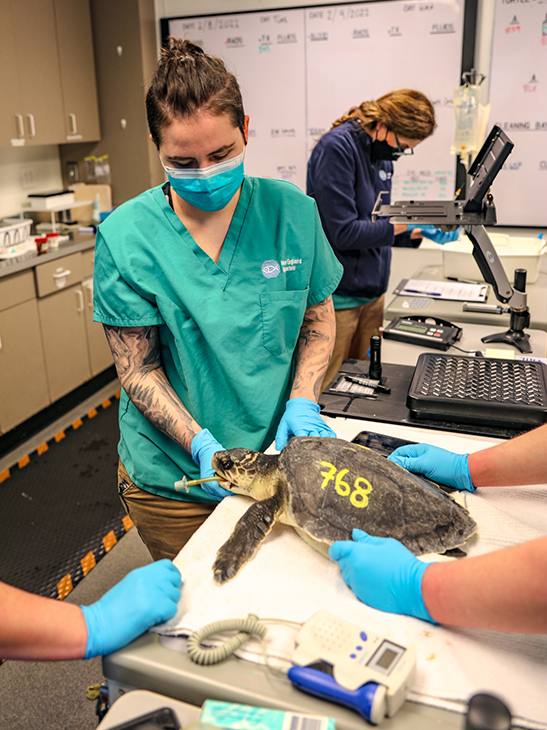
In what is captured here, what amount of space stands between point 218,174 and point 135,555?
166cm

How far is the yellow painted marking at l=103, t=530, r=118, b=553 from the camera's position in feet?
7.81

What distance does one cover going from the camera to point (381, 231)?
2.44m

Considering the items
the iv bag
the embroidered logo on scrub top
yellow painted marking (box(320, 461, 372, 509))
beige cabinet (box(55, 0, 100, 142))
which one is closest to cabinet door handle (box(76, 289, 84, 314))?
beige cabinet (box(55, 0, 100, 142))

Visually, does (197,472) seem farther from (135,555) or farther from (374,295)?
(374,295)

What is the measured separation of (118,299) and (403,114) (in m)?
1.64

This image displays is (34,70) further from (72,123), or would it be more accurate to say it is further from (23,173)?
(23,173)

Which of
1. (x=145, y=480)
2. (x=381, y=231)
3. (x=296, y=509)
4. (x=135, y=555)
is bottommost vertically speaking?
(x=135, y=555)

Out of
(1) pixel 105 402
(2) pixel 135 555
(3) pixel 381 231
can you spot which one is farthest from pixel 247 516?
(1) pixel 105 402

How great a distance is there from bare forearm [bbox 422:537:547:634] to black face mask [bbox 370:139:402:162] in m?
2.02

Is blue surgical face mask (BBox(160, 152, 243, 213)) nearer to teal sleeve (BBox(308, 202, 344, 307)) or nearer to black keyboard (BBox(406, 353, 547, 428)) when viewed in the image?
teal sleeve (BBox(308, 202, 344, 307))

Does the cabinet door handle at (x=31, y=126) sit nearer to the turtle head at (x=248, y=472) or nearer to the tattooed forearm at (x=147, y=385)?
the tattooed forearm at (x=147, y=385)

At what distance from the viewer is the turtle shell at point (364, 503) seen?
3.25ft

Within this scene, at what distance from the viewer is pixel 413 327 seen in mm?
2080

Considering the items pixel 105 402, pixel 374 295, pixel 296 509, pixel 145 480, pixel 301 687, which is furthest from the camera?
pixel 105 402
